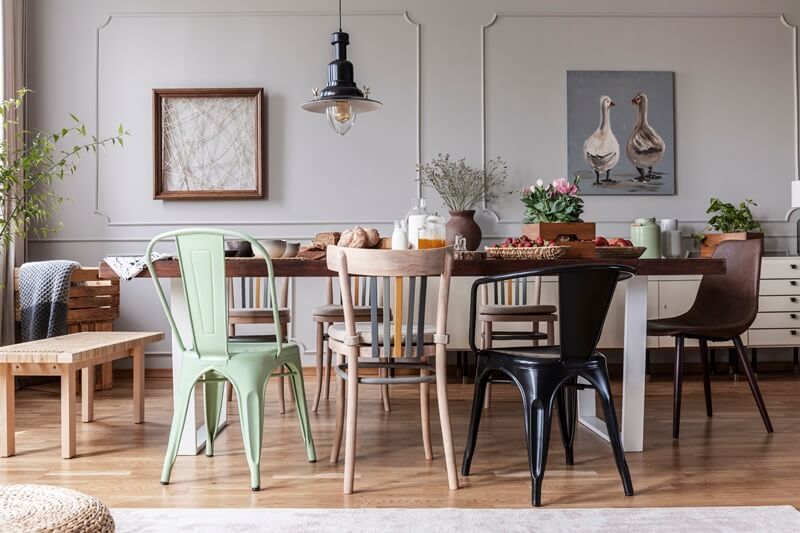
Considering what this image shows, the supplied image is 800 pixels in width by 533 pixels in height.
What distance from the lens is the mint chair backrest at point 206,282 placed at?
7.38ft

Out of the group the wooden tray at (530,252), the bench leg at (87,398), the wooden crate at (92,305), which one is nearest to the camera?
the wooden tray at (530,252)

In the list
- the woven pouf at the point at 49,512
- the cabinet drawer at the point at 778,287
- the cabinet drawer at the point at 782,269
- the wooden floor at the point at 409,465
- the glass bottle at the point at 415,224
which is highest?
the glass bottle at the point at 415,224

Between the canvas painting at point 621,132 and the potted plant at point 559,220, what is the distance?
6.52 ft

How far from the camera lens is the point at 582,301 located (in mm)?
2117

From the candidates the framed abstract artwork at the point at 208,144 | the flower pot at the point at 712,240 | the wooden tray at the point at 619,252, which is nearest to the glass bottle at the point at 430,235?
the wooden tray at the point at 619,252

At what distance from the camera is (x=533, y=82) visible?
473 cm

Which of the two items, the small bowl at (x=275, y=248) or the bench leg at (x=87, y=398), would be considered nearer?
the small bowl at (x=275, y=248)

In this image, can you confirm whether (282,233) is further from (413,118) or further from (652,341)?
(652,341)

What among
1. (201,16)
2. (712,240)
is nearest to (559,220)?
(712,240)

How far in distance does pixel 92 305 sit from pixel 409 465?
2542mm

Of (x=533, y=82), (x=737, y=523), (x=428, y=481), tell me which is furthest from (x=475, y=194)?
(x=737, y=523)

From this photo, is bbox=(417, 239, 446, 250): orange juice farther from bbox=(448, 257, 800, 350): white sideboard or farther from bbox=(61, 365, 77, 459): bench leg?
bbox=(448, 257, 800, 350): white sideboard

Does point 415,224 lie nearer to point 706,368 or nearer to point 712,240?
point 706,368

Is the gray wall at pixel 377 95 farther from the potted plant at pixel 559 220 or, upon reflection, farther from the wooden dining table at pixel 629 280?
the wooden dining table at pixel 629 280
